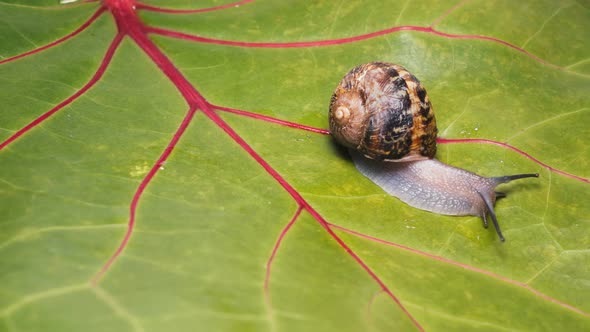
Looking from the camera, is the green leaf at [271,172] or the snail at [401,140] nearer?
the green leaf at [271,172]

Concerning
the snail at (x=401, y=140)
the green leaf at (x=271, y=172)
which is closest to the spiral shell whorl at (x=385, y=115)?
the snail at (x=401, y=140)

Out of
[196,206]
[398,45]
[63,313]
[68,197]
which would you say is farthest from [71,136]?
[398,45]

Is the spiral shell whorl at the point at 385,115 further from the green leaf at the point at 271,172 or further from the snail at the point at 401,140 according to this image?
the green leaf at the point at 271,172

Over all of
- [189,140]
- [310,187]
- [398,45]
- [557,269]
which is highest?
[398,45]

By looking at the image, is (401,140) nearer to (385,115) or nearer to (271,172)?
(385,115)

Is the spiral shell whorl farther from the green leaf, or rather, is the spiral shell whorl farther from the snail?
the green leaf

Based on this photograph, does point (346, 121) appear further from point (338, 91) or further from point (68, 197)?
point (68, 197)
